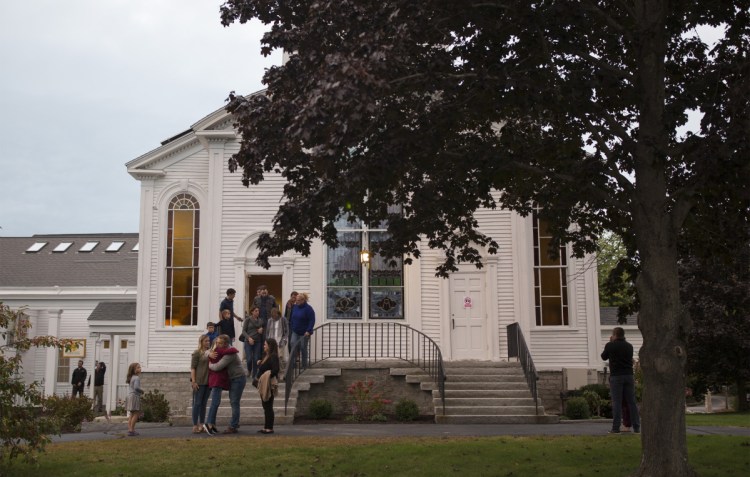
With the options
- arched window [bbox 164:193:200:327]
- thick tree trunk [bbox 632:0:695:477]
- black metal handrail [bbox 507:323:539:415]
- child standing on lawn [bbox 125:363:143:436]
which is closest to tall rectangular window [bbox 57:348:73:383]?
arched window [bbox 164:193:200:327]

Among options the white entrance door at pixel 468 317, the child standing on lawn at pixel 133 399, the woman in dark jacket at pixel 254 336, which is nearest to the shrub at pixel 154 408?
the woman in dark jacket at pixel 254 336

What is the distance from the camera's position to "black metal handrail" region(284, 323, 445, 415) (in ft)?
59.4

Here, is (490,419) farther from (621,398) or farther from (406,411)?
(621,398)

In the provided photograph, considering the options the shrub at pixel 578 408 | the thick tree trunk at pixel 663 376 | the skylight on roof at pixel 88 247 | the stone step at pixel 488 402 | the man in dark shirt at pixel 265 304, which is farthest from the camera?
the skylight on roof at pixel 88 247

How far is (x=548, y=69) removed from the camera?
9008mm

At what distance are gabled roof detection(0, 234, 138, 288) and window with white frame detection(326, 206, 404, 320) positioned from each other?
15.5 metres

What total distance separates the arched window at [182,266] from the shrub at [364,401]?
16.4 feet

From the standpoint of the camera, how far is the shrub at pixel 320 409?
15898 mm

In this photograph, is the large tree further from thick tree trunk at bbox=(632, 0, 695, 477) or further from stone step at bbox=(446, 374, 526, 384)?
stone step at bbox=(446, 374, 526, 384)

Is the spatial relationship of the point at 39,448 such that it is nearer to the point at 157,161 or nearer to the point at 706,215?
the point at 706,215

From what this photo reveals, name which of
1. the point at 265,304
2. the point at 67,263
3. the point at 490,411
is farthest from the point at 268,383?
the point at 67,263

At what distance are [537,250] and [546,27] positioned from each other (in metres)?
11.1

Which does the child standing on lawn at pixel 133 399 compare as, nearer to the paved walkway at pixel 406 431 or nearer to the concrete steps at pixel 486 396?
the paved walkway at pixel 406 431

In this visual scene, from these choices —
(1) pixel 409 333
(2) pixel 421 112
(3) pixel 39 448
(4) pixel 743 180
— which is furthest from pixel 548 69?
(1) pixel 409 333
